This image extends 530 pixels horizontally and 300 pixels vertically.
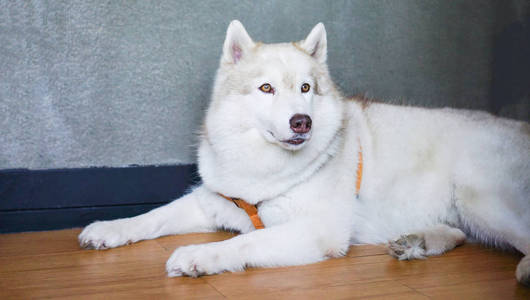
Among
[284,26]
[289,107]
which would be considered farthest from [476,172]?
[284,26]

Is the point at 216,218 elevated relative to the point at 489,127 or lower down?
lower down

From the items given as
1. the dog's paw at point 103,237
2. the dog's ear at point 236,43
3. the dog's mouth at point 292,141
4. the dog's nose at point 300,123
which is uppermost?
the dog's ear at point 236,43

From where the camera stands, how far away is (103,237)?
2.21 meters

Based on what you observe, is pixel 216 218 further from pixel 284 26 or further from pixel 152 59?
pixel 284 26

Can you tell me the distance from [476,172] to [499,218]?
0.23 m

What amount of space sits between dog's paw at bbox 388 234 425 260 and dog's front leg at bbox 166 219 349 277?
0.21m

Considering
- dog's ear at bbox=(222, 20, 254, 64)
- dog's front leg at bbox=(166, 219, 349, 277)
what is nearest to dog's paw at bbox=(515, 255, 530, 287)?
dog's front leg at bbox=(166, 219, 349, 277)

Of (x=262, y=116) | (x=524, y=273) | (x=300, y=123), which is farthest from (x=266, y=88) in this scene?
(x=524, y=273)

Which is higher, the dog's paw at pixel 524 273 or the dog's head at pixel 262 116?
the dog's head at pixel 262 116

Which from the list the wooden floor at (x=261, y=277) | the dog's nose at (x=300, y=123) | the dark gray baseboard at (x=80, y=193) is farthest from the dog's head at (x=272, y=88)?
the dark gray baseboard at (x=80, y=193)

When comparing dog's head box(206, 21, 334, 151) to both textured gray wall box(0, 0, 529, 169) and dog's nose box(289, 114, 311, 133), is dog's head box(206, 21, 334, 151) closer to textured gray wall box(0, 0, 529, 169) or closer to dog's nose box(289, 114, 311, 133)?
dog's nose box(289, 114, 311, 133)

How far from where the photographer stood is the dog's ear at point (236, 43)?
87.4 inches

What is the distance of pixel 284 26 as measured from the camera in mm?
3098

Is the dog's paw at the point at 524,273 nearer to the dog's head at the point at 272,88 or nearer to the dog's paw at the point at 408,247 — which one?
the dog's paw at the point at 408,247
